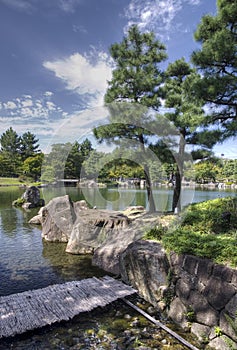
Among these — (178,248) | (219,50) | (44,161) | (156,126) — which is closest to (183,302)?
(178,248)

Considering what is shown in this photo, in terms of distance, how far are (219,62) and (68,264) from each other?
835 cm

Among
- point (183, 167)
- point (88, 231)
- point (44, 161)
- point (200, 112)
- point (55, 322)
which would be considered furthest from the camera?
point (44, 161)

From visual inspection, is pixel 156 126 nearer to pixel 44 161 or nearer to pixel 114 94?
pixel 114 94

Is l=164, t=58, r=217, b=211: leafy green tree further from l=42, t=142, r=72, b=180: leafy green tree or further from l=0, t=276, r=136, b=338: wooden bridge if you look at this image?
l=42, t=142, r=72, b=180: leafy green tree

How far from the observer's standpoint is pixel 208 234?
582 centimetres

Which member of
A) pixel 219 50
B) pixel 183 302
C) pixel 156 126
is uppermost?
pixel 219 50

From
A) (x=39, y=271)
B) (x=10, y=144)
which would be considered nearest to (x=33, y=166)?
(x=10, y=144)

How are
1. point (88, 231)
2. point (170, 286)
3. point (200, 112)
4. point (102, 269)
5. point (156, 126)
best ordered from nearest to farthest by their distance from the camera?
point (170, 286) < point (102, 269) < point (200, 112) < point (88, 231) < point (156, 126)

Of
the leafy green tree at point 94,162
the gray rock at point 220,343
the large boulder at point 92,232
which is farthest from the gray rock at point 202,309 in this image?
the leafy green tree at point 94,162

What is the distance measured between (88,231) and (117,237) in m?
1.52

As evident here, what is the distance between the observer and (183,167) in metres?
11.6

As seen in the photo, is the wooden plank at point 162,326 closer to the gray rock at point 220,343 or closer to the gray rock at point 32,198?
the gray rock at point 220,343

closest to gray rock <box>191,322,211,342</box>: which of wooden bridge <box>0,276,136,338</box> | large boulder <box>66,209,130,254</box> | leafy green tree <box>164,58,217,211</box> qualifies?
wooden bridge <box>0,276,136,338</box>

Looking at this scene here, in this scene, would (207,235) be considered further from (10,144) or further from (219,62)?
(10,144)
